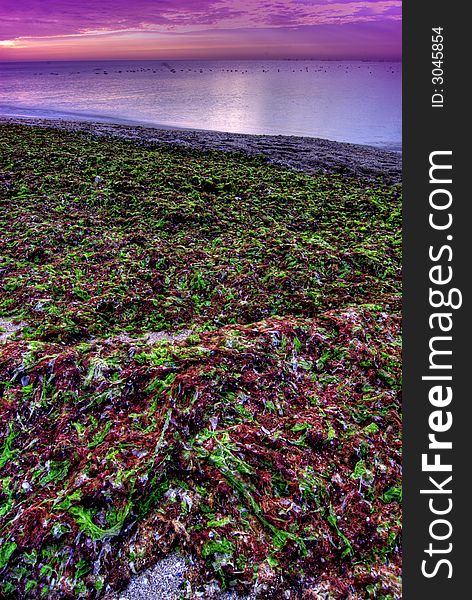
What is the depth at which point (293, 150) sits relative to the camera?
43.0ft

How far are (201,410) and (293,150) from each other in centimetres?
1200

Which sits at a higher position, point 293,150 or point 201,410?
point 293,150

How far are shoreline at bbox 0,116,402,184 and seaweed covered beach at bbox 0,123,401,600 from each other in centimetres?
523

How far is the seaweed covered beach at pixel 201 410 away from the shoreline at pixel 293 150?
17.2 ft

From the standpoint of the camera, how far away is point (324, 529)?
7.73 feet

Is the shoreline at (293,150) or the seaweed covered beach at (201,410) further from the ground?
the shoreline at (293,150)

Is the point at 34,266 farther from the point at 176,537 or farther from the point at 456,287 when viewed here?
the point at 456,287

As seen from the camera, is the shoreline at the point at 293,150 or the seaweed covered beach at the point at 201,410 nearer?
the seaweed covered beach at the point at 201,410

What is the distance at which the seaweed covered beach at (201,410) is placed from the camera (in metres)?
2.20

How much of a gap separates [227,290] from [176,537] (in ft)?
9.84

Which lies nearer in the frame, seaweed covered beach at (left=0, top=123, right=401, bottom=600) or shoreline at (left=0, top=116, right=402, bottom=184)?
seaweed covered beach at (left=0, top=123, right=401, bottom=600)

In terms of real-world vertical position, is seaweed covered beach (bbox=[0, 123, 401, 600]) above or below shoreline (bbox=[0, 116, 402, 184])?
below

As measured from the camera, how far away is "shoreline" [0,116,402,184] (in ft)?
35.6

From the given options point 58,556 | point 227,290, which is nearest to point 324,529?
point 58,556
